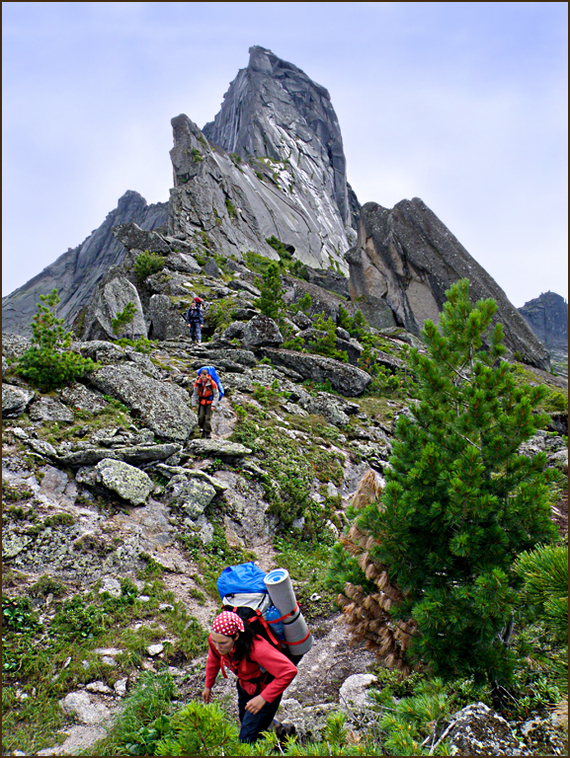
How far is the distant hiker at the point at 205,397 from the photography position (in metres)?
10.6

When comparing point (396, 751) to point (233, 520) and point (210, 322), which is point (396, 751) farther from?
point (210, 322)

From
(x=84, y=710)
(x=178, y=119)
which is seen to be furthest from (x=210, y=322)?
(x=178, y=119)

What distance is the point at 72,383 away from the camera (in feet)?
33.8

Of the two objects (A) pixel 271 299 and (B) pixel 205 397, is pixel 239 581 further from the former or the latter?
(A) pixel 271 299

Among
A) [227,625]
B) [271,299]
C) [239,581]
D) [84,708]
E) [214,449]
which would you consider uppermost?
[271,299]

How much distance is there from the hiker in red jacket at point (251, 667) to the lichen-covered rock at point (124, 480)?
489 cm

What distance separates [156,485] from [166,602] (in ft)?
9.18

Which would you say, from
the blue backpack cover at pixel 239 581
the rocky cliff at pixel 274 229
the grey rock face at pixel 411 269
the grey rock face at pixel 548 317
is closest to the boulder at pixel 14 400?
the blue backpack cover at pixel 239 581

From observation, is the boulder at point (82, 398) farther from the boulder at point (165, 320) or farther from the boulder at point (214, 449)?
the boulder at point (165, 320)

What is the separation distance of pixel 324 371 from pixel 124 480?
11267 mm

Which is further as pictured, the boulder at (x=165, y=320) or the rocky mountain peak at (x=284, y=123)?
the rocky mountain peak at (x=284, y=123)

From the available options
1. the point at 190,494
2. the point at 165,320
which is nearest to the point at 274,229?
the point at 165,320

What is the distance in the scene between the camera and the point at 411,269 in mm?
35125

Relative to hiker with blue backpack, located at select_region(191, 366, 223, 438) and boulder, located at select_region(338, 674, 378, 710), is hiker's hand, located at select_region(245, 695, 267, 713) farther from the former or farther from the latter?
hiker with blue backpack, located at select_region(191, 366, 223, 438)
